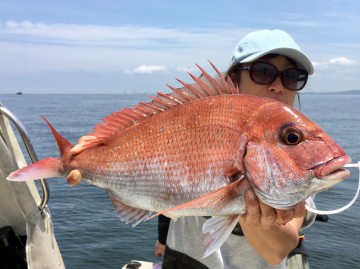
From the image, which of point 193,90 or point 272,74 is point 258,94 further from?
point 193,90

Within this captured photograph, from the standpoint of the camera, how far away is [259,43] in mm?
2809

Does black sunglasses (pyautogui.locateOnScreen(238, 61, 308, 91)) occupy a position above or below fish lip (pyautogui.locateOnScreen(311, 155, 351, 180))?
above

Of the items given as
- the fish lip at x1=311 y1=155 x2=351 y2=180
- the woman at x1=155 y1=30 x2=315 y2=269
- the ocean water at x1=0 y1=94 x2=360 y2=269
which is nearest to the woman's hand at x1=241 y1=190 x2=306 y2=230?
the fish lip at x1=311 y1=155 x2=351 y2=180

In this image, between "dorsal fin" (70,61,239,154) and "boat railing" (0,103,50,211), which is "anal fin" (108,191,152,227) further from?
"boat railing" (0,103,50,211)

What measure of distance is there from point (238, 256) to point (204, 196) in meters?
1.15

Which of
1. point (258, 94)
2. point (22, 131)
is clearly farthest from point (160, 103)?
point (22, 131)

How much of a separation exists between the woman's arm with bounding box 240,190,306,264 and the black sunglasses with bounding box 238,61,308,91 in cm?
92

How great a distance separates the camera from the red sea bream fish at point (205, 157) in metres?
1.85

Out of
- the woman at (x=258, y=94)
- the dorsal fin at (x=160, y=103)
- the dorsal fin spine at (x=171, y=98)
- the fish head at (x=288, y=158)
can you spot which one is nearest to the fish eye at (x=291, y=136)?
the fish head at (x=288, y=158)

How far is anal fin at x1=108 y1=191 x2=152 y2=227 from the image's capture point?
2.30 m

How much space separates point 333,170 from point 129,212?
1139 mm

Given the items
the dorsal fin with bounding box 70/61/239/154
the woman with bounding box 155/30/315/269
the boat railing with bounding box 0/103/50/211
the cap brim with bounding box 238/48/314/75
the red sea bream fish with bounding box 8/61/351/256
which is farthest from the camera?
the boat railing with bounding box 0/103/50/211

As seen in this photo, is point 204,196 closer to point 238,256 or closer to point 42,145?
point 238,256

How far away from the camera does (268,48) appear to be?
271 cm
